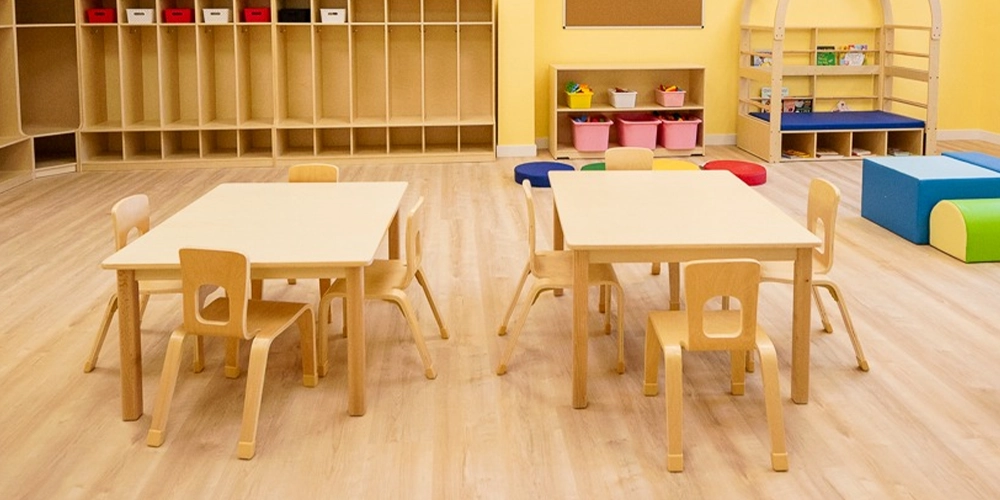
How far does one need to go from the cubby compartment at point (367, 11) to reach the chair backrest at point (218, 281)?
629 cm

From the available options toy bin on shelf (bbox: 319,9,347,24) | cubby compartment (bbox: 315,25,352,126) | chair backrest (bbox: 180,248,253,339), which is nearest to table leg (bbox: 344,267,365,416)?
chair backrest (bbox: 180,248,253,339)

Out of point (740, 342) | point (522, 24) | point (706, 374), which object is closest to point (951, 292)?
point (706, 374)

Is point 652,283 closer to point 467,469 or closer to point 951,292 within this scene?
point 951,292

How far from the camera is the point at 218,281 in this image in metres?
3.60

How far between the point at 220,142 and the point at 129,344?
6343 millimetres

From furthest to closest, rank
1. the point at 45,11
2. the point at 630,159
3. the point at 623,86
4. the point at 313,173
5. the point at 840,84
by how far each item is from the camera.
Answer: the point at 840,84
the point at 623,86
the point at 45,11
the point at 630,159
the point at 313,173

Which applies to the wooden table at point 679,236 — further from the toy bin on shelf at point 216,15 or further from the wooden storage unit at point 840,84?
the toy bin on shelf at point 216,15

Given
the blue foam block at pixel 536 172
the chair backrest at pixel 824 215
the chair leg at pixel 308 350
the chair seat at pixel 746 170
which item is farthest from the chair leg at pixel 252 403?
the chair seat at pixel 746 170

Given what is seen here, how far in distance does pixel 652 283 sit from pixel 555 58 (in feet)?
15.5

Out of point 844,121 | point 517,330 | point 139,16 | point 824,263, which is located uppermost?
point 139,16

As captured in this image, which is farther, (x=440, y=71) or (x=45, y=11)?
(x=440, y=71)

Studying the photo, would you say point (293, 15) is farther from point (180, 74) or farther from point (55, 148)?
point (55, 148)

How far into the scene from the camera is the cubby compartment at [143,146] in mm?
9320

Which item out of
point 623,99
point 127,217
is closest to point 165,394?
point 127,217
